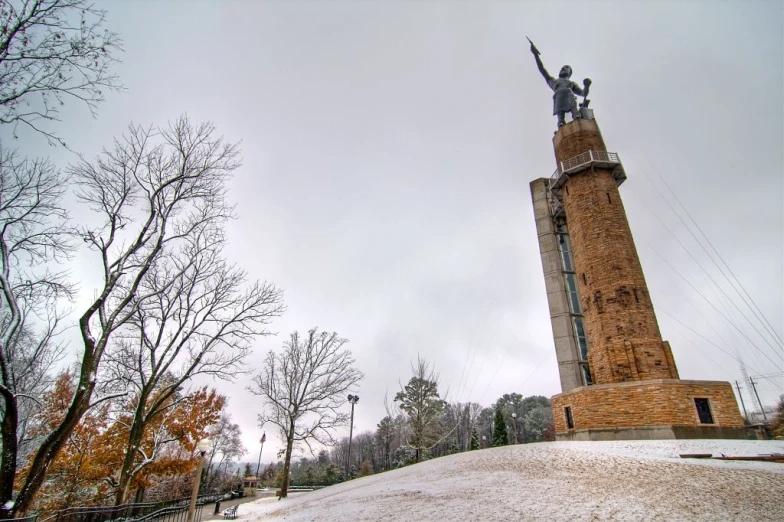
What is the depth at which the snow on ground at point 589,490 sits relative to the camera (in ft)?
20.2

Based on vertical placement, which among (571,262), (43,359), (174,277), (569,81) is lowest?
(43,359)

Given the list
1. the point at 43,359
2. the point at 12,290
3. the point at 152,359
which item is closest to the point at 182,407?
the point at 43,359

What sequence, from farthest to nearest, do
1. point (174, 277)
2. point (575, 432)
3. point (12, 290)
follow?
point (575, 432), point (174, 277), point (12, 290)

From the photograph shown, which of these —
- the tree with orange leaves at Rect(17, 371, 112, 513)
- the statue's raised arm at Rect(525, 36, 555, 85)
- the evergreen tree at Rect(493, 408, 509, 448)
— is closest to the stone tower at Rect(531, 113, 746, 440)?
the statue's raised arm at Rect(525, 36, 555, 85)

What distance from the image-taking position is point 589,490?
737 centimetres

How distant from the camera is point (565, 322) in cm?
2536

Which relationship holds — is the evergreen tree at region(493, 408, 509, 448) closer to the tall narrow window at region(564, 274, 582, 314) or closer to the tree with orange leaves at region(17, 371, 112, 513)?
the tall narrow window at region(564, 274, 582, 314)

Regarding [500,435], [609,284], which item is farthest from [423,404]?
[609,284]

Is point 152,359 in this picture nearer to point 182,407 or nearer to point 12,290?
point 12,290

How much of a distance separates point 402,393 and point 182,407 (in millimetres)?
19884

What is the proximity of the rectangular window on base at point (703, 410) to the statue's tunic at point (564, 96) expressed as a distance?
19.1 meters

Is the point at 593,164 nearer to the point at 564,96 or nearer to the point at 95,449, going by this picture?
the point at 564,96

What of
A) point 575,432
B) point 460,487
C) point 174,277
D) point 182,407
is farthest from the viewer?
point 182,407

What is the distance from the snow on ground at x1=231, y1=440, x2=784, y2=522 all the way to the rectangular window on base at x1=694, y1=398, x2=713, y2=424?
334 centimetres
